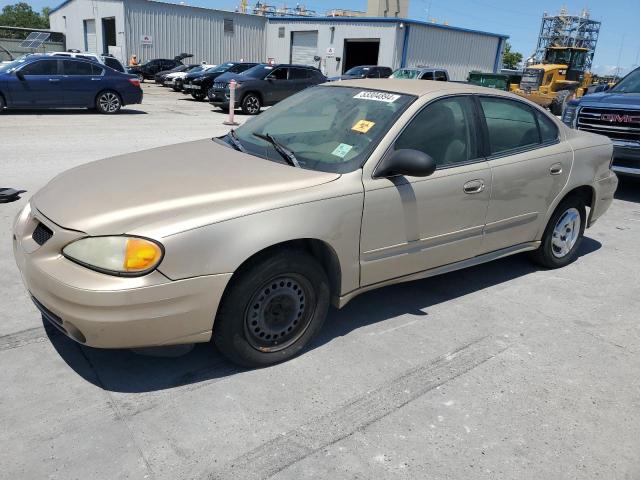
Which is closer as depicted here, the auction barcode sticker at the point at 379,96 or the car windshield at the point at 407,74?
the auction barcode sticker at the point at 379,96

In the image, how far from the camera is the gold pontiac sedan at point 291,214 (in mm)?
2732

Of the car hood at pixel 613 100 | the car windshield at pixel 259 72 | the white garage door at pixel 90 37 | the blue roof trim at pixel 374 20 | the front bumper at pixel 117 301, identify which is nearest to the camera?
the front bumper at pixel 117 301

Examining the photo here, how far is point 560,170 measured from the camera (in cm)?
466

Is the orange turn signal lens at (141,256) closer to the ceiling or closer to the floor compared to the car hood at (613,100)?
closer to the floor

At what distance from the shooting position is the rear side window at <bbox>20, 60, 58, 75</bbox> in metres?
14.1

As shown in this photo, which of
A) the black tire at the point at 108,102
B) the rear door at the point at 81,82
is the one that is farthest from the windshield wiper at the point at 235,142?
the black tire at the point at 108,102

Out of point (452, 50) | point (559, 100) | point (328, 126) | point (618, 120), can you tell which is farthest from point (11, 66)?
point (452, 50)

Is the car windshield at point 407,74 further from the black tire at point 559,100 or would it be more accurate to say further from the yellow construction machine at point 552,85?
the black tire at point 559,100

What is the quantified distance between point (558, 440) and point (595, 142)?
3.26 meters

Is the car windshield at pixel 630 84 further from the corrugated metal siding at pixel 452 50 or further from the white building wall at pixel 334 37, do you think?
the corrugated metal siding at pixel 452 50

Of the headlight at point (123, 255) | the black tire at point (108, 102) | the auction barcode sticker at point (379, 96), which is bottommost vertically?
the black tire at point (108, 102)

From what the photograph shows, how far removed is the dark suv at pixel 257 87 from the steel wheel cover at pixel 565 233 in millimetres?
13533

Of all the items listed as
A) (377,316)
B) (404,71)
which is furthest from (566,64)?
(377,316)

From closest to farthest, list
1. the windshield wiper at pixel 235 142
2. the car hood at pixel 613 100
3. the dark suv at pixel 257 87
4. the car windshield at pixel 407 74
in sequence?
the windshield wiper at pixel 235 142, the car hood at pixel 613 100, the dark suv at pixel 257 87, the car windshield at pixel 407 74
